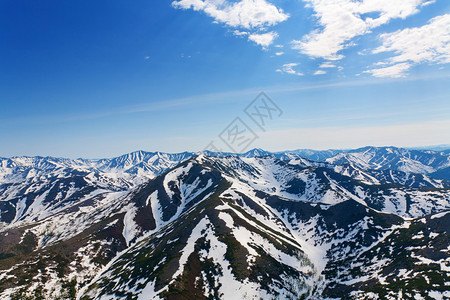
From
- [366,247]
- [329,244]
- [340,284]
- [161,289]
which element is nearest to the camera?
[161,289]

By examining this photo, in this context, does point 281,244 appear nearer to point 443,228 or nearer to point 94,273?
point 443,228

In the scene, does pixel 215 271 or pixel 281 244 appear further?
pixel 281 244

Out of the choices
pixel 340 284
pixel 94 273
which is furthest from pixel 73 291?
pixel 340 284

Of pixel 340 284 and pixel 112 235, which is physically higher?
pixel 112 235

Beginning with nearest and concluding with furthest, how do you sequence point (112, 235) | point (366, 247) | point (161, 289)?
point (161, 289) < point (366, 247) < point (112, 235)

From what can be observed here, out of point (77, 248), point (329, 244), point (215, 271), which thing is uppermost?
point (77, 248)

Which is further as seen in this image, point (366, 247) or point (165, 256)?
point (366, 247)

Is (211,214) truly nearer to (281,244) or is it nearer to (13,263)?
(281,244)

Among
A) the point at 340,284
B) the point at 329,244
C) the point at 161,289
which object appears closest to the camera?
the point at 161,289

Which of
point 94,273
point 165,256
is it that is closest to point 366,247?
point 165,256
